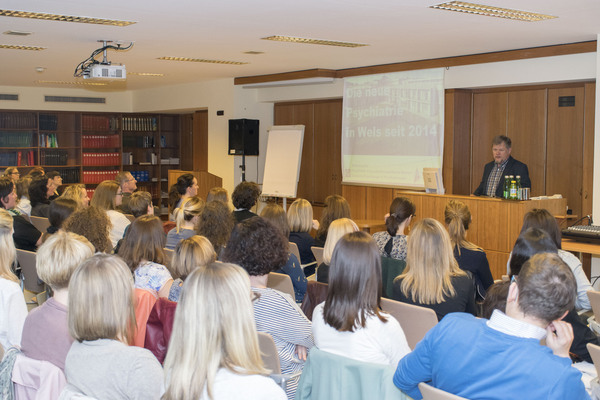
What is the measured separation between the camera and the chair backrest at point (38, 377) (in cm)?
242

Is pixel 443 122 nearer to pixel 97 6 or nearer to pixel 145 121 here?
pixel 97 6

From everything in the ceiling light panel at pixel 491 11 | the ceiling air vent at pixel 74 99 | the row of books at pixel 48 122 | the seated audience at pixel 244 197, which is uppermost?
the ceiling light panel at pixel 491 11

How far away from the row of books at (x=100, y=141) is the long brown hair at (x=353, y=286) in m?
11.7

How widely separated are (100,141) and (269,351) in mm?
11790

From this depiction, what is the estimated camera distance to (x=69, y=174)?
13195mm

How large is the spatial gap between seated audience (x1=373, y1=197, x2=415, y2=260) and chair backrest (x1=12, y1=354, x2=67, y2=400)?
262cm

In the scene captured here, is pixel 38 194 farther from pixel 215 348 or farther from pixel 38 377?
pixel 215 348

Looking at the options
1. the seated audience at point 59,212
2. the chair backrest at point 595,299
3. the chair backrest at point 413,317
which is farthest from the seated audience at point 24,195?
the chair backrest at point 595,299

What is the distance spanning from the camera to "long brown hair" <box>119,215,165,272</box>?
379 centimetres

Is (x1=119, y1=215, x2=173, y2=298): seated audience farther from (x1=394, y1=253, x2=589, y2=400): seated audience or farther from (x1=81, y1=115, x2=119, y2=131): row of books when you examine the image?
(x1=81, y1=115, x2=119, y2=131): row of books

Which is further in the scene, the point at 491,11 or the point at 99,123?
the point at 99,123

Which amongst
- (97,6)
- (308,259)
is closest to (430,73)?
(308,259)

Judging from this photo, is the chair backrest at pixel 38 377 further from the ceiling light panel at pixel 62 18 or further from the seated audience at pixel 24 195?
the seated audience at pixel 24 195

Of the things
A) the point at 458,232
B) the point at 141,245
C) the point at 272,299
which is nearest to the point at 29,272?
the point at 141,245
